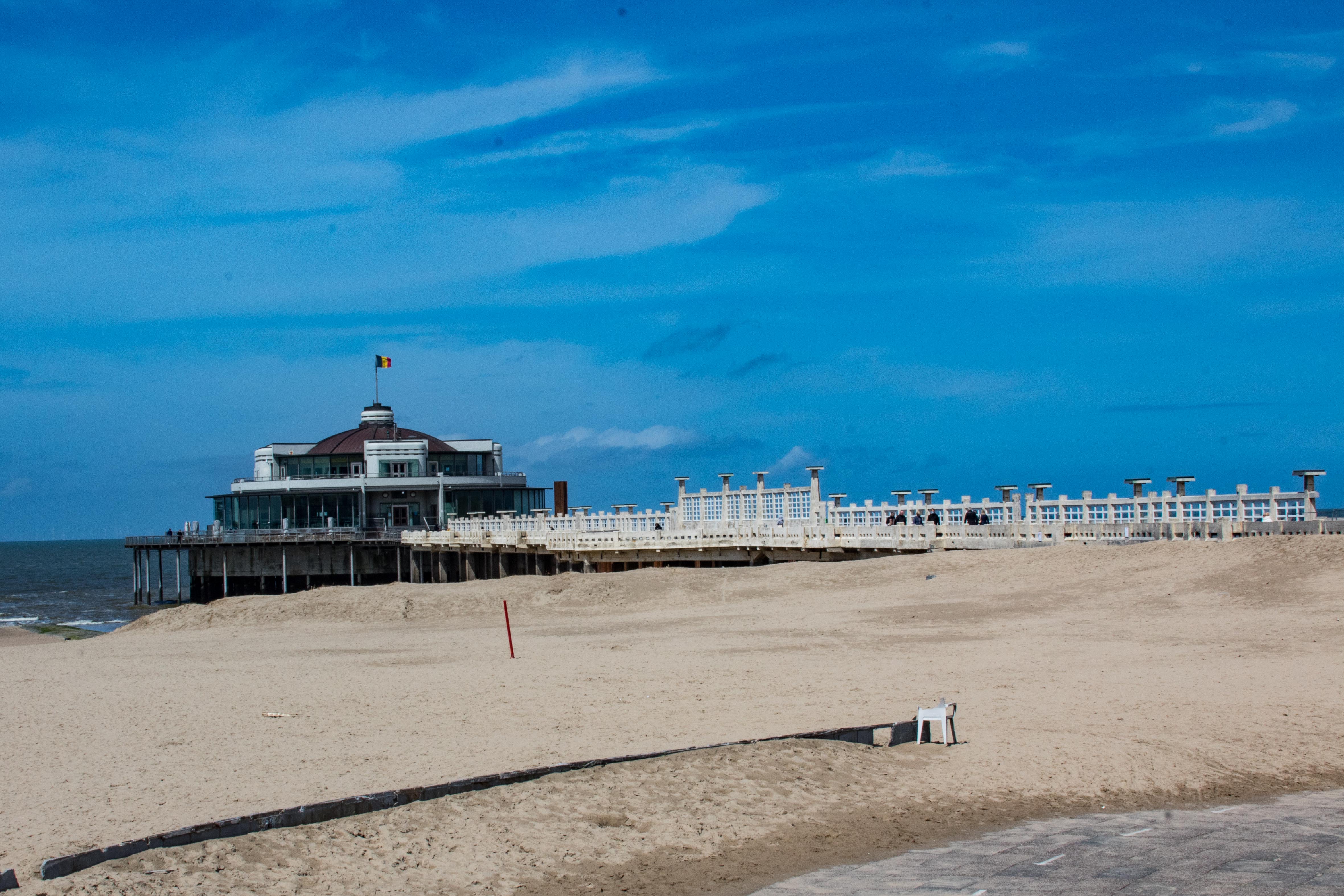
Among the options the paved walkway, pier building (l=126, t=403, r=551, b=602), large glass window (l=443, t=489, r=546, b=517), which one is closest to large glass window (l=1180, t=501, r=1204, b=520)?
the paved walkway

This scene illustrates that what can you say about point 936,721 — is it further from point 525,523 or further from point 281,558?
point 281,558

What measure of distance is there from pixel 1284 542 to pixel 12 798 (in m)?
21.4

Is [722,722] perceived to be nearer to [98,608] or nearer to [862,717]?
[862,717]

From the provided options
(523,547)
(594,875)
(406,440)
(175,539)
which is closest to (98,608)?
(175,539)

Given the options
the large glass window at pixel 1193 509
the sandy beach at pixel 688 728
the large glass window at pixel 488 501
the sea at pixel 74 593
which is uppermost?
the large glass window at pixel 488 501

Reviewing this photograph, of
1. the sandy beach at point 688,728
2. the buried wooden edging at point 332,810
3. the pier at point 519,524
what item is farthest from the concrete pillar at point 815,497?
the buried wooden edging at point 332,810

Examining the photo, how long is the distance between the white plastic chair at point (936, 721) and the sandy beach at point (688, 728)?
20cm

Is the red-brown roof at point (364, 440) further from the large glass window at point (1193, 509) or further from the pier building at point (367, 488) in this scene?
the large glass window at point (1193, 509)

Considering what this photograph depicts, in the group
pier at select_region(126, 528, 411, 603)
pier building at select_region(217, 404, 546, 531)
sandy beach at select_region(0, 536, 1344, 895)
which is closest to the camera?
sandy beach at select_region(0, 536, 1344, 895)

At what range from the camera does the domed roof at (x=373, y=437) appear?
72.4 m

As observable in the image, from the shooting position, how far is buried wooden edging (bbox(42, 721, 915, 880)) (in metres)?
7.64

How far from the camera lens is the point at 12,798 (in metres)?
9.85

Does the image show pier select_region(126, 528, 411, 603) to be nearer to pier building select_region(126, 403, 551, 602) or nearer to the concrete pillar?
pier building select_region(126, 403, 551, 602)

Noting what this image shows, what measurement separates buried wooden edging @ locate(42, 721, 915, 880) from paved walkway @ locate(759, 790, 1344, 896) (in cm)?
241
